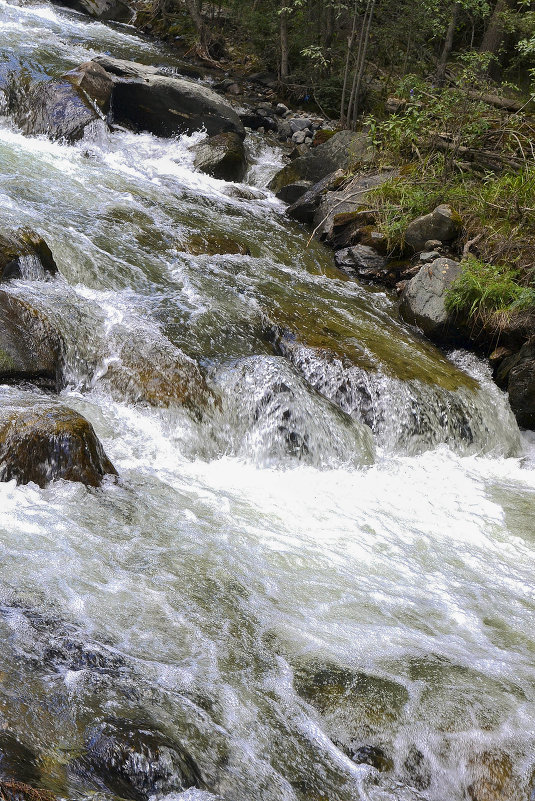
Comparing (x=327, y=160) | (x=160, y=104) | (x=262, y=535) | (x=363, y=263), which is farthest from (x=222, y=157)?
(x=262, y=535)

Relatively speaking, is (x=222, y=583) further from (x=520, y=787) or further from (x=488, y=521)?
(x=488, y=521)

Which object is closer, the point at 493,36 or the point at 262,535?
the point at 262,535

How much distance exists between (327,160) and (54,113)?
446 centimetres

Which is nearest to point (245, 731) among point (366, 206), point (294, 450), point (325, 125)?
point (294, 450)

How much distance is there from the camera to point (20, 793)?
187cm

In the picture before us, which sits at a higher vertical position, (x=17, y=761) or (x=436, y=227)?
(x=436, y=227)

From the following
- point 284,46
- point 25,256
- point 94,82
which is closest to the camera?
point 25,256

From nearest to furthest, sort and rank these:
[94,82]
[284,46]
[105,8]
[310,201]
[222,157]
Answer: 1. [310,201]
2. [94,82]
3. [222,157]
4. [284,46]
5. [105,8]

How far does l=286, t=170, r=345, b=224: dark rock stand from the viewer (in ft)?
34.7

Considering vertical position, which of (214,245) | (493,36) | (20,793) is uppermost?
(493,36)

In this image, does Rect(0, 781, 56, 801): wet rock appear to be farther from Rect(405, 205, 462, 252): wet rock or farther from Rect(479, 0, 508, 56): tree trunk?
Rect(479, 0, 508, 56): tree trunk

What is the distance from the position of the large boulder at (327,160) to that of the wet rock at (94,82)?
10.2 ft

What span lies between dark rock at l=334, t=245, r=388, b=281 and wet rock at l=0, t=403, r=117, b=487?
228 inches

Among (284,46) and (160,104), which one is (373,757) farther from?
(284,46)
